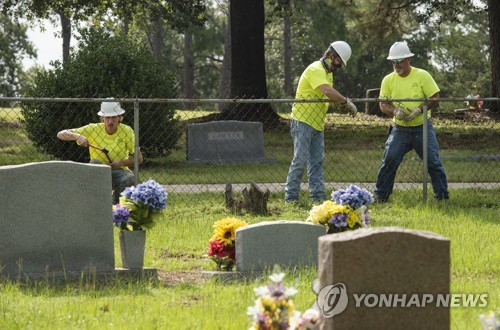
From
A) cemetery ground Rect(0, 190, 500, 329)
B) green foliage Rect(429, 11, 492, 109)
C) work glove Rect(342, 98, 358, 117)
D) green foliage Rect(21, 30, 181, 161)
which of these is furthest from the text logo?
green foliage Rect(429, 11, 492, 109)

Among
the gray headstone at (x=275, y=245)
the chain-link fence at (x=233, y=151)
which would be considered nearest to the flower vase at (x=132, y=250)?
the gray headstone at (x=275, y=245)

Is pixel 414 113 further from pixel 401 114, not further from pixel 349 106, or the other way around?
pixel 349 106

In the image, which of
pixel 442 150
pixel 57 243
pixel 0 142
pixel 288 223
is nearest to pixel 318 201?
pixel 288 223

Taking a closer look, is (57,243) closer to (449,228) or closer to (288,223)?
(288,223)

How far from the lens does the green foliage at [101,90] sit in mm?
18781

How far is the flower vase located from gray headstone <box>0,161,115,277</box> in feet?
0.76

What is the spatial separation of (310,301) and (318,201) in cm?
637

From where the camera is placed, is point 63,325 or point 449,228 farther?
point 449,228

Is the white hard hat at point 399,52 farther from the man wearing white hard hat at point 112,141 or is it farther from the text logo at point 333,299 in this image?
the text logo at point 333,299

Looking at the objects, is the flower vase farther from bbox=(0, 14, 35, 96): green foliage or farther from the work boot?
bbox=(0, 14, 35, 96): green foliage

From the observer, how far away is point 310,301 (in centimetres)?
718

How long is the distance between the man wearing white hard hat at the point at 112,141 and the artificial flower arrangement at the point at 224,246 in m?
3.63

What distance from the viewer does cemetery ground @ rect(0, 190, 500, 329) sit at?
6824mm

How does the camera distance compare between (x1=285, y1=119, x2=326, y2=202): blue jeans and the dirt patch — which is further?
(x1=285, y1=119, x2=326, y2=202): blue jeans
